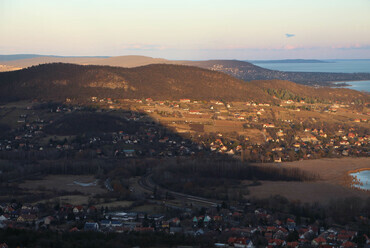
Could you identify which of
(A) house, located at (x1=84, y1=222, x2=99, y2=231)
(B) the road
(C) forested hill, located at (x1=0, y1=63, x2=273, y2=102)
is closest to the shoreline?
(B) the road

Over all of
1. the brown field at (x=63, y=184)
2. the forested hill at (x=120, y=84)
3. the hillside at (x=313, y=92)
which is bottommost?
the brown field at (x=63, y=184)

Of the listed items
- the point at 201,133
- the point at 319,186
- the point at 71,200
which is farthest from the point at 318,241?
the point at 201,133

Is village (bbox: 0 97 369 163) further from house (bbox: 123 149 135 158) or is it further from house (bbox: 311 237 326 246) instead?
house (bbox: 311 237 326 246)

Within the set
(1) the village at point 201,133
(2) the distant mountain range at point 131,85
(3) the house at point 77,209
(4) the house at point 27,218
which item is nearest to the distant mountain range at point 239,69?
(2) the distant mountain range at point 131,85

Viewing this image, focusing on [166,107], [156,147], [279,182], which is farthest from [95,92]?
[279,182]

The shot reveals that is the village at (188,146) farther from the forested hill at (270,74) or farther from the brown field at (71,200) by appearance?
the forested hill at (270,74)

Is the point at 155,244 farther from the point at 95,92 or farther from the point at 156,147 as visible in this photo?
the point at 95,92
